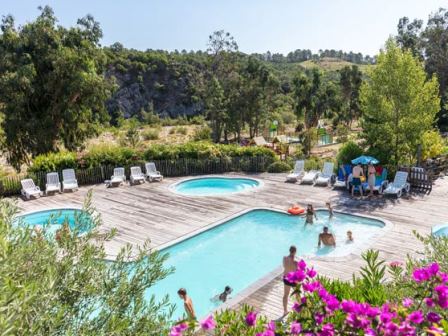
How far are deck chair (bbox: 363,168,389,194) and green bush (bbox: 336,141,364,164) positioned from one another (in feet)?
7.20

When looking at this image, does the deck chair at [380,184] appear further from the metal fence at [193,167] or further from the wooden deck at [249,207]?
the metal fence at [193,167]

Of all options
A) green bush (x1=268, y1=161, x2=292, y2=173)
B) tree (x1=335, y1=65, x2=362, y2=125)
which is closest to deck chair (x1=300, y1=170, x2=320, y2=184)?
green bush (x1=268, y1=161, x2=292, y2=173)

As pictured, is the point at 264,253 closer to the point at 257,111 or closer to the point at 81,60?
the point at 81,60

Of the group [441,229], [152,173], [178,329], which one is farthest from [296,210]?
[178,329]

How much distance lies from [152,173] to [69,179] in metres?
3.70

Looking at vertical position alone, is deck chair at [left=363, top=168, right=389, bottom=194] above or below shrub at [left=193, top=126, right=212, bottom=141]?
below

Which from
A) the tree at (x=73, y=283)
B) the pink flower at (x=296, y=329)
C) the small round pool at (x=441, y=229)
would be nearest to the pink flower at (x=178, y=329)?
the tree at (x=73, y=283)

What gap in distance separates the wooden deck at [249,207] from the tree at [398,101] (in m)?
2.32

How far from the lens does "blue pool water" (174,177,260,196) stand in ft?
56.6

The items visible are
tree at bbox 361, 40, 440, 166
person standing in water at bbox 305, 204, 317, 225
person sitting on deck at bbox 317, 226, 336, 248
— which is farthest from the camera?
tree at bbox 361, 40, 440, 166

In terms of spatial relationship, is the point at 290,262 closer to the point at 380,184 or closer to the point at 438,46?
the point at 380,184

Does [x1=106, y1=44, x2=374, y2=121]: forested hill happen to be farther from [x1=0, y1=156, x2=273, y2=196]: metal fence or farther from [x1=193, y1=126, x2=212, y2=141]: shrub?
[x1=0, y1=156, x2=273, y2=196]: metal fence

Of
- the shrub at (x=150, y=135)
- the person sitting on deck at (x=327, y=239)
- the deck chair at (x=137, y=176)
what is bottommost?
the person sitting on deck at (x=327, y=239)

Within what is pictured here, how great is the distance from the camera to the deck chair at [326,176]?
1599cm
